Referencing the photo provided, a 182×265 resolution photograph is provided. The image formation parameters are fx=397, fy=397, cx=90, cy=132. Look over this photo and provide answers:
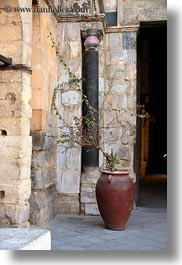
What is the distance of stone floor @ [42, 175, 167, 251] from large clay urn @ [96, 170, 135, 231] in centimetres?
13

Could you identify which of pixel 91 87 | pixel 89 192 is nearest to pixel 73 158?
pixel 89 192

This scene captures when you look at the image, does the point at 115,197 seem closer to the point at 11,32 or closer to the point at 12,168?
the point at 12,168

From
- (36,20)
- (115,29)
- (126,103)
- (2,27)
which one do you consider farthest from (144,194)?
(2,27)

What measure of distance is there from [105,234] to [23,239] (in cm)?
184

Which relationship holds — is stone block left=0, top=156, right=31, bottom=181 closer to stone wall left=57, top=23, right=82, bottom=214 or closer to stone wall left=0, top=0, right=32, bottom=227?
stone wall left=0, top=0, right=32, bottom=227

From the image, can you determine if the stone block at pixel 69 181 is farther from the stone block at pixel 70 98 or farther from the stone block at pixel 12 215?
the stone block at pixel 12 215

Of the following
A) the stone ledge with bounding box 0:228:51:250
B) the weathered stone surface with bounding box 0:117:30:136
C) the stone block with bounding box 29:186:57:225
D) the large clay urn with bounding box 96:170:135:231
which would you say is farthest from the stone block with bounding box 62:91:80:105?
the stone ledge with bounding box 0:228:51:250

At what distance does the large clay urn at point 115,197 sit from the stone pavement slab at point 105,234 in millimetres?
127

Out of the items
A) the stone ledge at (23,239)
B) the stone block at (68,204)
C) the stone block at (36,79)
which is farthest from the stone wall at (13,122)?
the stone block at (68,204)

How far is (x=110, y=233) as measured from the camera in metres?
4.27

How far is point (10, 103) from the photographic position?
374 cm

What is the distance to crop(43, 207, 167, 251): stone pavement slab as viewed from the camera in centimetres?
376

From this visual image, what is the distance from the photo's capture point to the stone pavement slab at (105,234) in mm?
3756

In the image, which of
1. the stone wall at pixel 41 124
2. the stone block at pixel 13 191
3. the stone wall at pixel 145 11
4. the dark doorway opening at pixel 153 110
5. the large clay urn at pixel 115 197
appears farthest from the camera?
the dark doorway opening at pixel 153 110
